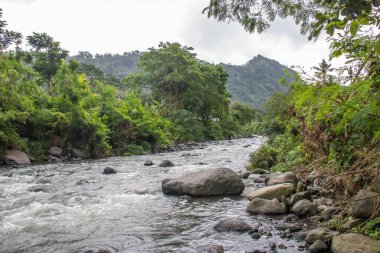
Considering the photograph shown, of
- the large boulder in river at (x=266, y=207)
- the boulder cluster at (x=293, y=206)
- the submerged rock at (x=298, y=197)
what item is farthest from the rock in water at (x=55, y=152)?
the submerged rock at (x=298, y=197)

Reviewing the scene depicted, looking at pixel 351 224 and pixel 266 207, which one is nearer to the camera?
pixel 351 224

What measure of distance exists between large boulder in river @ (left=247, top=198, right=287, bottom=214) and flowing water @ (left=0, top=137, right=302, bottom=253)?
8.5 inches

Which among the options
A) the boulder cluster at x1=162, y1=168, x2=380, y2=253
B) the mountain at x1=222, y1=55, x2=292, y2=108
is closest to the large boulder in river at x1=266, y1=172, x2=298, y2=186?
the boulder cluster at x1=162, y1=168, x2=380, y2=253

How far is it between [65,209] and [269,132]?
12.5 metres

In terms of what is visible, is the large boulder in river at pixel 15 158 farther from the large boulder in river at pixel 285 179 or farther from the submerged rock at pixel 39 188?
the large boulder in river at pixel 285 179

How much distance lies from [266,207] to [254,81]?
150716mm

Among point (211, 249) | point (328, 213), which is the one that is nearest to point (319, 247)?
point (328, 213)

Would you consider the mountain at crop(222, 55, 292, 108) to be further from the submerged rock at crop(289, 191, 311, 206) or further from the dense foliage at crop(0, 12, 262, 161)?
A: the submerged rock at crop(289, 191, 311, 206)

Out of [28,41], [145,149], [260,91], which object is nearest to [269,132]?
[145,149]

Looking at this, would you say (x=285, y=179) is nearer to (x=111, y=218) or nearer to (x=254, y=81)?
(x=111, y=218)

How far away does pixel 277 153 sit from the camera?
13445mm

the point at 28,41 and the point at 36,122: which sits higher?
the point at 28,41

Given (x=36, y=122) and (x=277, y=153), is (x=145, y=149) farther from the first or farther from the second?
Result: (x=277, y=153)

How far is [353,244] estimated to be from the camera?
14.4 ft
